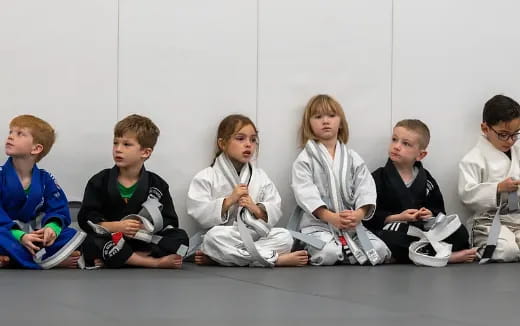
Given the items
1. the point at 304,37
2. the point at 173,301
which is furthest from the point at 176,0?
the point at 173,301

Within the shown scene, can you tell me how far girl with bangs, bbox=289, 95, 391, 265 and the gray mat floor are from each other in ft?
1.04

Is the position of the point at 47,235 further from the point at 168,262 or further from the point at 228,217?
the point at 228,217

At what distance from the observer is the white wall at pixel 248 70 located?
19.1 ft

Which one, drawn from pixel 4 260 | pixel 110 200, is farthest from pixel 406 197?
pixel 4 260

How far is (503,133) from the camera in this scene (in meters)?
6.29

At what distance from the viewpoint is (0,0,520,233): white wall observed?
5828 mm

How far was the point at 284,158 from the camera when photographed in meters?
6.23

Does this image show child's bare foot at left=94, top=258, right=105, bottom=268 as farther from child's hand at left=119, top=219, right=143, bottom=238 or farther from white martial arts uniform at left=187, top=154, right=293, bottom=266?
white martial arts uniform at left=187, top=154, right=293, bottom=266

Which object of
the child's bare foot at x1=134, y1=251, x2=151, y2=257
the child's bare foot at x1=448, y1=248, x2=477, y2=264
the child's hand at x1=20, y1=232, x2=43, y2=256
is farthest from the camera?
the child's bare foot at x1=448, y1=248, x2=477, y2=264

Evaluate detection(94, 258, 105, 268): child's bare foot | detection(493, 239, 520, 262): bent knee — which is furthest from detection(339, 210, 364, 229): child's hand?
detection(94, 258, 105, 268): child's bare foot

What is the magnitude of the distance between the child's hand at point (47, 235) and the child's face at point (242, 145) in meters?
1.26

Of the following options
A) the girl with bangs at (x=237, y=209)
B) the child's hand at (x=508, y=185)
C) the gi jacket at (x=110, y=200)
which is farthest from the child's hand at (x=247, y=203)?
the child's hand at (x=508, y=185)

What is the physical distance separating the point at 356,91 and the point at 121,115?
62.2 inches

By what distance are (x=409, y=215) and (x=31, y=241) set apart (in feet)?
7.46
